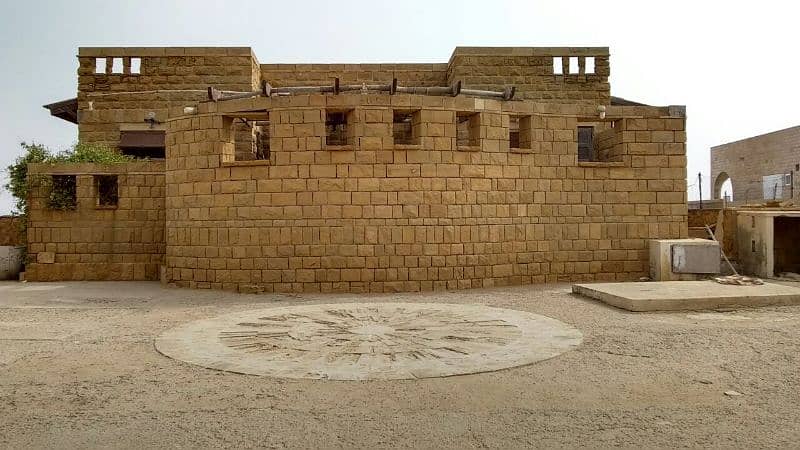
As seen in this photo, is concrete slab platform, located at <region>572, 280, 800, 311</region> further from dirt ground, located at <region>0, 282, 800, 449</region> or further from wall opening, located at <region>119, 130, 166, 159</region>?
wall opening, located at <region>119, 130, 166, 159</region>

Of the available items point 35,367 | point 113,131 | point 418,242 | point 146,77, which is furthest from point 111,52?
point 35,367

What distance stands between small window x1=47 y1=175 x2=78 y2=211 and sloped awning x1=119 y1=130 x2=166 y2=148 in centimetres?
325

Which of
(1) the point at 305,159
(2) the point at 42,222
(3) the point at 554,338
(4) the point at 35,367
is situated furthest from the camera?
(2) the point at 42,222

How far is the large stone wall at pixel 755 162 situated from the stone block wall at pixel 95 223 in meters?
21.0

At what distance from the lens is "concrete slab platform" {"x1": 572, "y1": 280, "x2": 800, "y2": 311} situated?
8.21m

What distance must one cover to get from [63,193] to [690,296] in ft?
39.5

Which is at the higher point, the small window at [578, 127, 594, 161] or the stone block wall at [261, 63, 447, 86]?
the stone block wall at [261, 63, 447, 86]

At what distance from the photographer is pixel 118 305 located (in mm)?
9219

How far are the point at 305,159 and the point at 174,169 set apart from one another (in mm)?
2771

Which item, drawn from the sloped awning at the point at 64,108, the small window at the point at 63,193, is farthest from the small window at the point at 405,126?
the sloped awning at the point at 64,108

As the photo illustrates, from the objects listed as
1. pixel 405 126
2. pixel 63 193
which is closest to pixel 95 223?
pixel 63 193

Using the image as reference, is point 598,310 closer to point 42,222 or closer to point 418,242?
point 418,242

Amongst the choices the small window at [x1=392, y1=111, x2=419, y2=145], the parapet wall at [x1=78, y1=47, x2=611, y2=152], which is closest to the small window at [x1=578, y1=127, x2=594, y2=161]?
the parapet wall at [x1=78, y1=47, x2=611, y2=152]

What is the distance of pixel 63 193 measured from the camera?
12.8m
